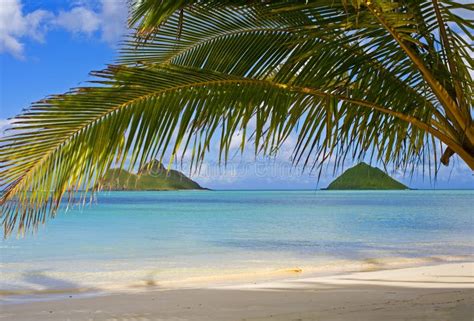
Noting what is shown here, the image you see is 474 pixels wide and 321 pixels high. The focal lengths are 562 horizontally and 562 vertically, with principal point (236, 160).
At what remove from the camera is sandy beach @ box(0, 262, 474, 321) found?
4748 mm

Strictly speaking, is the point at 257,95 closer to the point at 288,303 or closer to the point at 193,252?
the point at 288,303

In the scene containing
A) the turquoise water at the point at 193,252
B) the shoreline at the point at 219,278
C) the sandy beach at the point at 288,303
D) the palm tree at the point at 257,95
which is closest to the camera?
the palm tree at the point at 257,95

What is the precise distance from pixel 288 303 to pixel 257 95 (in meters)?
3.12

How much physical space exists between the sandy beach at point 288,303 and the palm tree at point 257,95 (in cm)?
180

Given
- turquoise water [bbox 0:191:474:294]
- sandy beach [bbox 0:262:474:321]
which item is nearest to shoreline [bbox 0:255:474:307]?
turquoise water [bbox 0:191:474:294]

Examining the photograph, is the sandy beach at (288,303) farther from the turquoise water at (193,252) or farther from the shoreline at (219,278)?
the turquoise water at (193,252)

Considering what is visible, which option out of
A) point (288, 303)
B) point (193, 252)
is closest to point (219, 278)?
point (288, 303)

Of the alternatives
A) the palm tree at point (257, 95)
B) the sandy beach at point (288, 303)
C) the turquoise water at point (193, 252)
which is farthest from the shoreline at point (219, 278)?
the palm tree at point (257, 95)

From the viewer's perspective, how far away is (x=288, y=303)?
5.50 metres

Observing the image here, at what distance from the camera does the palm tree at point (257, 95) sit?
258 centimetres

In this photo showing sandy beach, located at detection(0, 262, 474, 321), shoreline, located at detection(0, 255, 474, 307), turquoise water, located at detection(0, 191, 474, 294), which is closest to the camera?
sandy beach, located at detection(0, 262, 474, 321)

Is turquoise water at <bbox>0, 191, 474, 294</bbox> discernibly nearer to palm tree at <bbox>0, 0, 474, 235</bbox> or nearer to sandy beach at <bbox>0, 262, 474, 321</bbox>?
sandy beach at <bbox>0, 262, 474, 321</bbox>

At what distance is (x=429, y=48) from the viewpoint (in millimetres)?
2824

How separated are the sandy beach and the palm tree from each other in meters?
1.80
